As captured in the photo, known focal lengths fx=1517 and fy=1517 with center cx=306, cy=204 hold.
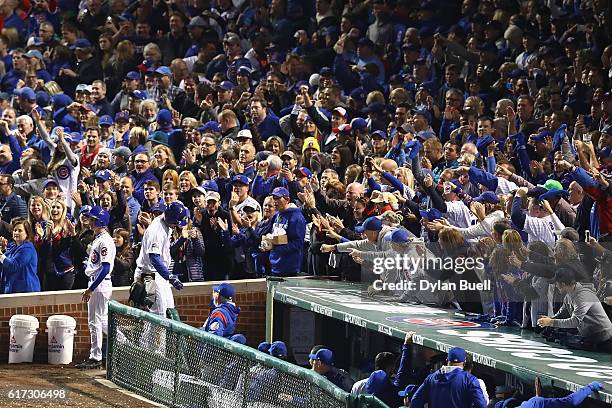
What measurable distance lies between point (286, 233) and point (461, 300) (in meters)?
2.11

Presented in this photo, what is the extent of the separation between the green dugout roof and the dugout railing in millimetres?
1415

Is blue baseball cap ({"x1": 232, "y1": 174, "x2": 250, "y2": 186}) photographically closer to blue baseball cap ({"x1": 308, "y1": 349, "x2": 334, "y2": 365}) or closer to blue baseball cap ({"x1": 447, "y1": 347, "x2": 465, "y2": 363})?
blue baseball cap ({"x1": 308, "y1": 349, "x2": 334, "y2": 365})

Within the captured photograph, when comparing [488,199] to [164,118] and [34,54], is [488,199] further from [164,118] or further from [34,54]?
[34,54]

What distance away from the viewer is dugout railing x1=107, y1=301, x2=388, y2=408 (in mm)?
11117

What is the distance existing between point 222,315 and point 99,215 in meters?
2.18

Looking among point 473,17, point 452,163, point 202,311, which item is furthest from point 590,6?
Answer: point 202,311

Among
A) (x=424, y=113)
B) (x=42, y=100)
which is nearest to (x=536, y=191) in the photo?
(x=424, y=113)

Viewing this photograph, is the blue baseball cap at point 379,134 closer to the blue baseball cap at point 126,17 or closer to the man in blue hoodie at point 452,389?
the man in blue hoodie at point 452,389

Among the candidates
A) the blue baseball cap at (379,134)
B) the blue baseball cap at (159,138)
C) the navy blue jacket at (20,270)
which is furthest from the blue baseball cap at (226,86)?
the navy blue jacket at (20,270)

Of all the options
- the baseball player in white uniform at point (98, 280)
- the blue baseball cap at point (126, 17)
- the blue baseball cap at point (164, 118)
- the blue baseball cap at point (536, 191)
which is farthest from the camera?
the blue baseball cap at point (126, 17)

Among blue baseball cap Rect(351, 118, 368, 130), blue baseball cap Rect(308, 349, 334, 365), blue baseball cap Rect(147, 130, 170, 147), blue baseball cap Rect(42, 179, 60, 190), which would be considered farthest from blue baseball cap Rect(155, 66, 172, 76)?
blue baseball cap Rect(308, 349, 334, 365)

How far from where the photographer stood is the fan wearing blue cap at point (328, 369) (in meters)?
12.2

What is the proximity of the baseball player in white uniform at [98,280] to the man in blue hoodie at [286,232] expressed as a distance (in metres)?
1.59

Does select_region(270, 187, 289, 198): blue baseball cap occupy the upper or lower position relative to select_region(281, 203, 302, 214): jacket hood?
upper
